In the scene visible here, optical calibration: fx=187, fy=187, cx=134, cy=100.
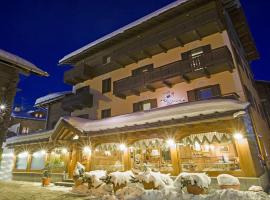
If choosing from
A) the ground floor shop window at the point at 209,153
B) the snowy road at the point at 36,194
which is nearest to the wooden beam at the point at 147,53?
the ground floor shop window at the point at 209,153

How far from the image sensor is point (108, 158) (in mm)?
19078

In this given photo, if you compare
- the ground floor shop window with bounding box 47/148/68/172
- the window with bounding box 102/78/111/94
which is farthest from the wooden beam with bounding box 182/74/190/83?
the ground floor shop window with bounding box 47/148/68/172

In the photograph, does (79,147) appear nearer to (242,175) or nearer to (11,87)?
(11,87)

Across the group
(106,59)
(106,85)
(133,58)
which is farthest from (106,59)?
(133,58)

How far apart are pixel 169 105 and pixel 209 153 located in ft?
20.4

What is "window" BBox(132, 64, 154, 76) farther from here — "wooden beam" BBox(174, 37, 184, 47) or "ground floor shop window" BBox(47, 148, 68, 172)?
"ground floor shop window" BBox(47, 148, 68, 172)

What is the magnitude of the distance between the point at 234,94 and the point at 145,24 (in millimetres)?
11146

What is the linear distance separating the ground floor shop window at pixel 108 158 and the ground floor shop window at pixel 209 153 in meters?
5.41

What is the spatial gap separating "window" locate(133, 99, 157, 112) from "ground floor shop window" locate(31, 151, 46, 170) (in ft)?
38.2

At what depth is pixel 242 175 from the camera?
9969 millimetres

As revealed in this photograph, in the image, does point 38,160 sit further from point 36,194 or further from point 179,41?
point 179,41

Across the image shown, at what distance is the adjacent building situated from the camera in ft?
38.2

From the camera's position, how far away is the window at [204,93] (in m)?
14.3

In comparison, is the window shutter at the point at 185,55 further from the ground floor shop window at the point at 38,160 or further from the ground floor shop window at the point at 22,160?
the ground floor shop window at the point at 22,160
